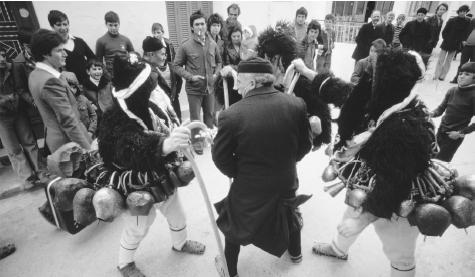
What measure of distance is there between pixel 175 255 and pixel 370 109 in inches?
77.6

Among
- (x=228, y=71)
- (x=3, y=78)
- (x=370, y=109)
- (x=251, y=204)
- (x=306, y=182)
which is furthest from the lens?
(x=306, y=182)

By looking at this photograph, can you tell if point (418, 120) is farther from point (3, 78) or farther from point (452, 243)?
point (3, 78)

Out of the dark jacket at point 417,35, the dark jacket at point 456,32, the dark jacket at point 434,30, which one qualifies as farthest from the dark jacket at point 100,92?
the dark jacket at point 456,32

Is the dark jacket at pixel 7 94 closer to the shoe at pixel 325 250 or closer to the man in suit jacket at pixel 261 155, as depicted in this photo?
the man in suit jacket at pixel 261 155

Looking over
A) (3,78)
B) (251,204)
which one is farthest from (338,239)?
(3,78)

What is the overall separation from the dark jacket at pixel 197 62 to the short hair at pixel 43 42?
1814 millimetres

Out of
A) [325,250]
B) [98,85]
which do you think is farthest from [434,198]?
[98,85]

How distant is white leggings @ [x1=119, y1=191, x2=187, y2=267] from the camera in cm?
190

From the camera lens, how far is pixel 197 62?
3.98m

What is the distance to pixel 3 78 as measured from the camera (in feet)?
9.52

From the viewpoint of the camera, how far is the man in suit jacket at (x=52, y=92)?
2.23 m

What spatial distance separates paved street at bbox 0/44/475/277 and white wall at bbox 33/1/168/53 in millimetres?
2858

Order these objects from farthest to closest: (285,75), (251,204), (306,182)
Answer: (306,182), (285,75), (251,204)

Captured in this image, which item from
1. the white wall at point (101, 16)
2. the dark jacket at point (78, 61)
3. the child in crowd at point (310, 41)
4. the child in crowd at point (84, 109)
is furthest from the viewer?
the child in crowd at point (310, 41)
